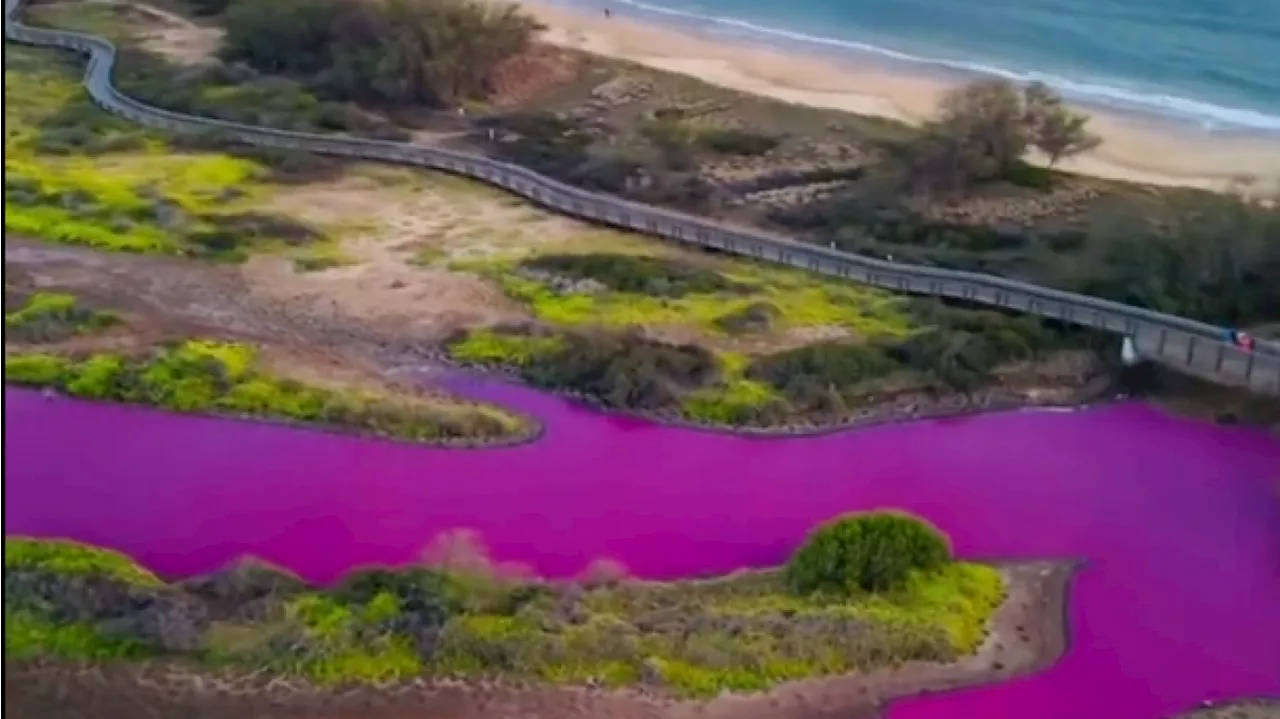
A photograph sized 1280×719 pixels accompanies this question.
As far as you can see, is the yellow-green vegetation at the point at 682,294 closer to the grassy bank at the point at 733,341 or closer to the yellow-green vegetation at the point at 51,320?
the grassy bank at the point at 733,341

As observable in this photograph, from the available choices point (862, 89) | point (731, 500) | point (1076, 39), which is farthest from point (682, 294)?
point (1076, 39)

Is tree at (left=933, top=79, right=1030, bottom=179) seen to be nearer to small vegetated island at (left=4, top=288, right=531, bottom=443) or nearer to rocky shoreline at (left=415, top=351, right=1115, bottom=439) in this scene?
rocky shoreline at (left=415, top=351, right=1115, bottom=439)

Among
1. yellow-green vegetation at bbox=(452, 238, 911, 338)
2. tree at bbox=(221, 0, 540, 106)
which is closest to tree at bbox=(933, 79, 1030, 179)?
yellow-green vegetation at bbox=(452, 238, 911, 338)

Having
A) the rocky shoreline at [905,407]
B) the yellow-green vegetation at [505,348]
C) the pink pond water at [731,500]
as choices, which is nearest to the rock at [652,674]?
the pink pond water at [731,500]

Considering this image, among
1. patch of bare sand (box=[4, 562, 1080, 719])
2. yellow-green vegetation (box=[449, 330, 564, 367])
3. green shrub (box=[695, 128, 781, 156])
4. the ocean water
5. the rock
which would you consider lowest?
patch of bare sand (box=[4, 562, 1080, 719])

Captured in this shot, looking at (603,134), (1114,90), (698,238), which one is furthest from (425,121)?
(1114,90)

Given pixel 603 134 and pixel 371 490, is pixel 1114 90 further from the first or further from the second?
pixel 371 490

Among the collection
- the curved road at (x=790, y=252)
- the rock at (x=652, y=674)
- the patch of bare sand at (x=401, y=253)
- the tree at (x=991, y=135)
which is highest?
the tree at (x=991, y=135)
